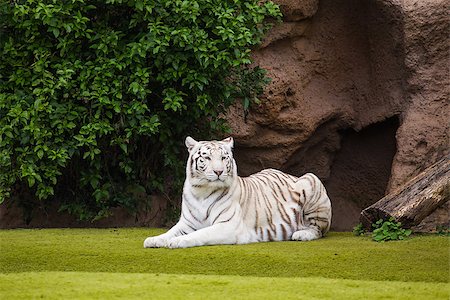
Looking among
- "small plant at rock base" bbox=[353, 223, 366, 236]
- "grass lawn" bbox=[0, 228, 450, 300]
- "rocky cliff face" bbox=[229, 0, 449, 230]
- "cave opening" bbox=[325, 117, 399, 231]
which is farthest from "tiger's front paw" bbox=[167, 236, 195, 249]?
"cave opening" bbox=[325, 117, 399, 231]

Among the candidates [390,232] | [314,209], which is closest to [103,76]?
[314,209]

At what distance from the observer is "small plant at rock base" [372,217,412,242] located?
846cm

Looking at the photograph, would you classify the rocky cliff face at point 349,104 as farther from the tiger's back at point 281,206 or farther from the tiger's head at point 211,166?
the tiger's head at point 211,166

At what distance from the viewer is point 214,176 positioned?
28.1 feet

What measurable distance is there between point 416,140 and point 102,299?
5867mm

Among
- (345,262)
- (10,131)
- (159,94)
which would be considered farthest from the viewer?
(159,94)

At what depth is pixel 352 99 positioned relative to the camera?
11.9 metres

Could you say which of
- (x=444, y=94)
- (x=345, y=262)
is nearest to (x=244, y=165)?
(x=444, y=94)

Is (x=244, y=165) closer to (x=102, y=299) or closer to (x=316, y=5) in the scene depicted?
(x=316, y=5)

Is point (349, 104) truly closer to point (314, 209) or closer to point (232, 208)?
point (314, 209)

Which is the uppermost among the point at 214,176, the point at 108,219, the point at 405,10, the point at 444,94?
the point at 405,10

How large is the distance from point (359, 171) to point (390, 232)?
3822 mm

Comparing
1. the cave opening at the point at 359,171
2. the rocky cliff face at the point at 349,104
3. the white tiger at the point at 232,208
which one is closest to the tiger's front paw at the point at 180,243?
the white tiger at the point at 232,208

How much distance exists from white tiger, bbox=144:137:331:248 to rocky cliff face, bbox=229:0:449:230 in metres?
1.93
